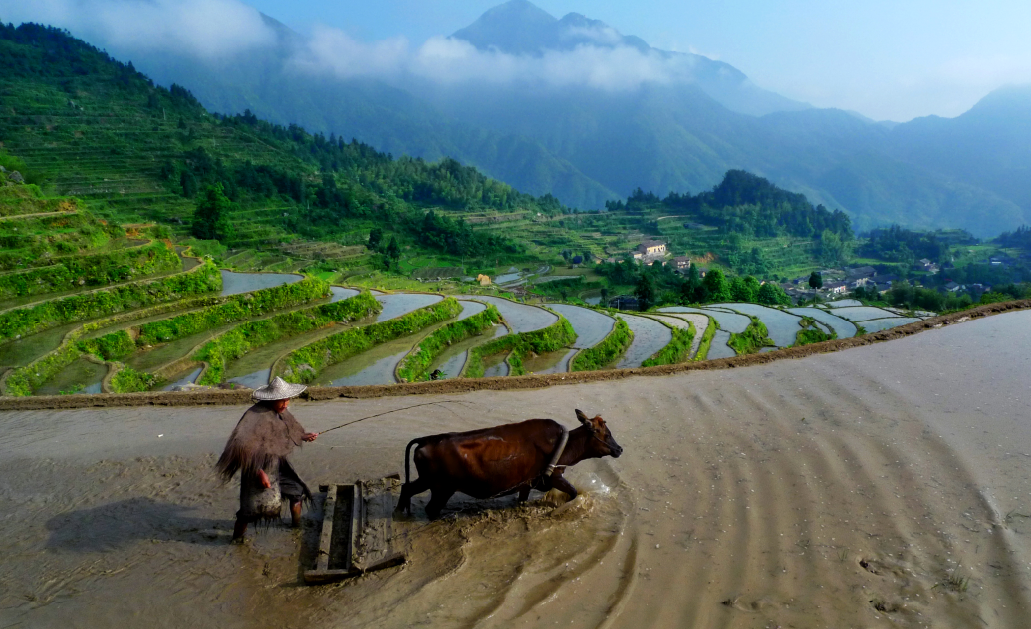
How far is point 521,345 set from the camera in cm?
2152

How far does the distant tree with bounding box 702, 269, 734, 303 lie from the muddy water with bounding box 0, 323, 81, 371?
37650mm

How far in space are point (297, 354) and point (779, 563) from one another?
1452cm

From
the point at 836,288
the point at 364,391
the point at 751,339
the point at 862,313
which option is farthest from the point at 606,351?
the point at 836,288

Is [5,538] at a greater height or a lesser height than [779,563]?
lesser

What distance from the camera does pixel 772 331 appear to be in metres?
29.2

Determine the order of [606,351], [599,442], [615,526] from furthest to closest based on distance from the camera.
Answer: [606,351] < [599,442] < [615,526]

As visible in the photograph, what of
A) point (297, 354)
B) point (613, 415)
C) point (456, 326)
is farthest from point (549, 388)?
point (456, 326)

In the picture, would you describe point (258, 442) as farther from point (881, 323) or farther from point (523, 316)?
point (881, 323)

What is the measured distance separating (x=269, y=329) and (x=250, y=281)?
611 cm

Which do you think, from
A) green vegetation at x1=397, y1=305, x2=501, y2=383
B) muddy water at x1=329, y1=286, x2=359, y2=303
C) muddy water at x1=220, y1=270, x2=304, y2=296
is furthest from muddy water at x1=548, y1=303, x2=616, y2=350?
muddy water at x1=220, y1=270, x2=304, y2=296

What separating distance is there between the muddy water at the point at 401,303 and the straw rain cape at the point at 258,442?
15903 mm

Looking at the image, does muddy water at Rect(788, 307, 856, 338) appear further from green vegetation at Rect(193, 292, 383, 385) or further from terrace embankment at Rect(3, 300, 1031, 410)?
green vegetation at Rect(193, 292, 383, 385)

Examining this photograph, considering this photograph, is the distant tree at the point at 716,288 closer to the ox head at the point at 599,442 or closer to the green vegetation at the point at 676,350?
the green vegetation at the point at 676,350

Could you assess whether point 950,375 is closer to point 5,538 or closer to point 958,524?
point 958,524
